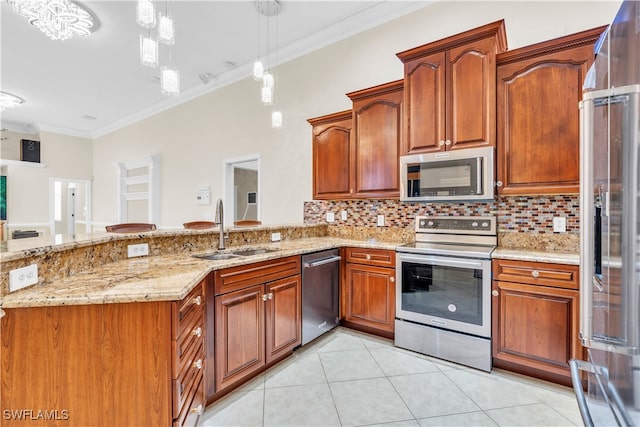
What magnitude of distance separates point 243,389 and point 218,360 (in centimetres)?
37

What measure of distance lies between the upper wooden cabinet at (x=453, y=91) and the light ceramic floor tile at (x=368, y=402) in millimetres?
1888

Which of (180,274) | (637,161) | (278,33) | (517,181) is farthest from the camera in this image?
(278,33)

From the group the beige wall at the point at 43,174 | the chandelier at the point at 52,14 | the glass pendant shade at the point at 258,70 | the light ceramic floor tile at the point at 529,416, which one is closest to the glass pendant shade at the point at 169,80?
the glass pendant shade at the point at 258,70

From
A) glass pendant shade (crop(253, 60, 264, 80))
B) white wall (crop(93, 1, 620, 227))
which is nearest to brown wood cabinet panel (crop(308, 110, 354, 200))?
white wall (crop(93, 1, 620, 227))

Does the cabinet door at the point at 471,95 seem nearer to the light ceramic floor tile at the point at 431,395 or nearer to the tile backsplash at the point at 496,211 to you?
the tile backsplash at the point at 496,211

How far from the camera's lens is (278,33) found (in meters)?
3.75

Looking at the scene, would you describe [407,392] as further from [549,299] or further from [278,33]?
[278,33]

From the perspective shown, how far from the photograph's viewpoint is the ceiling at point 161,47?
3.29 m

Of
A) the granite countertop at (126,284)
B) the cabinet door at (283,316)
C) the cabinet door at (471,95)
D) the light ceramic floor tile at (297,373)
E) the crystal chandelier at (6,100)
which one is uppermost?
the crystal chandelier at (6,100)

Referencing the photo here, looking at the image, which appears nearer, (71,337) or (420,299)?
(71,337)

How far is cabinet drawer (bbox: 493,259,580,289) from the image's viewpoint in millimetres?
1878

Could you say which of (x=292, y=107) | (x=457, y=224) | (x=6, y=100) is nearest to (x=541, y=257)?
(x=457, y=224)

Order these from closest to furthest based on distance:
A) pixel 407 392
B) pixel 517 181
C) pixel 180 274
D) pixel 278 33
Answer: pixel 180 274 → pixel 407 392 → pixel 517 181 → pixel 278 33

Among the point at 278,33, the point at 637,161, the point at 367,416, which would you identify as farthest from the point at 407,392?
the point at 278,33
